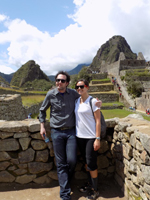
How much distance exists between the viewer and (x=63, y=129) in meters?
3.30

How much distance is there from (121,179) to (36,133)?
2.24 meters

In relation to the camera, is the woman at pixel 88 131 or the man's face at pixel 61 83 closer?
the woman at pixel 88 131

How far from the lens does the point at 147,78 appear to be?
3169 cm

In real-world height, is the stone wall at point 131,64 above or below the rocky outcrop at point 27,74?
below

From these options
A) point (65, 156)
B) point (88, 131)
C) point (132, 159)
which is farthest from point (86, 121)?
point (132, 159)

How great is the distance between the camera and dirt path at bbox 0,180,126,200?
10.8 feet


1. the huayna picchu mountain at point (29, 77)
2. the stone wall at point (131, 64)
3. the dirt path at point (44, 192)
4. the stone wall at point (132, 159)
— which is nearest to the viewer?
the stone wall at point (132, 159)

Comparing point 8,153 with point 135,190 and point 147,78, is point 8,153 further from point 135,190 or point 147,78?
point 147,78

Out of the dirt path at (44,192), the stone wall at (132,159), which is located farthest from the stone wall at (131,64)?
the dirt path at (44,192)

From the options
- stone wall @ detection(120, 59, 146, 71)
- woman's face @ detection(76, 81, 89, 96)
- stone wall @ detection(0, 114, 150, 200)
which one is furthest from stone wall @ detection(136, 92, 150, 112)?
woman's face @ detection(76, 81, 89, 96)

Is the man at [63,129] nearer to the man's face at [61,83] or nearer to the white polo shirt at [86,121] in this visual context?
the man's face at [61,83]

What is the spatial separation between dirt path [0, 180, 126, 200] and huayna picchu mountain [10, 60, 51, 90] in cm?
9575

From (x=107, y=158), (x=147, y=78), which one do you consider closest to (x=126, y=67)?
(x=147, y=78)

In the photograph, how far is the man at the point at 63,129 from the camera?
310cm
